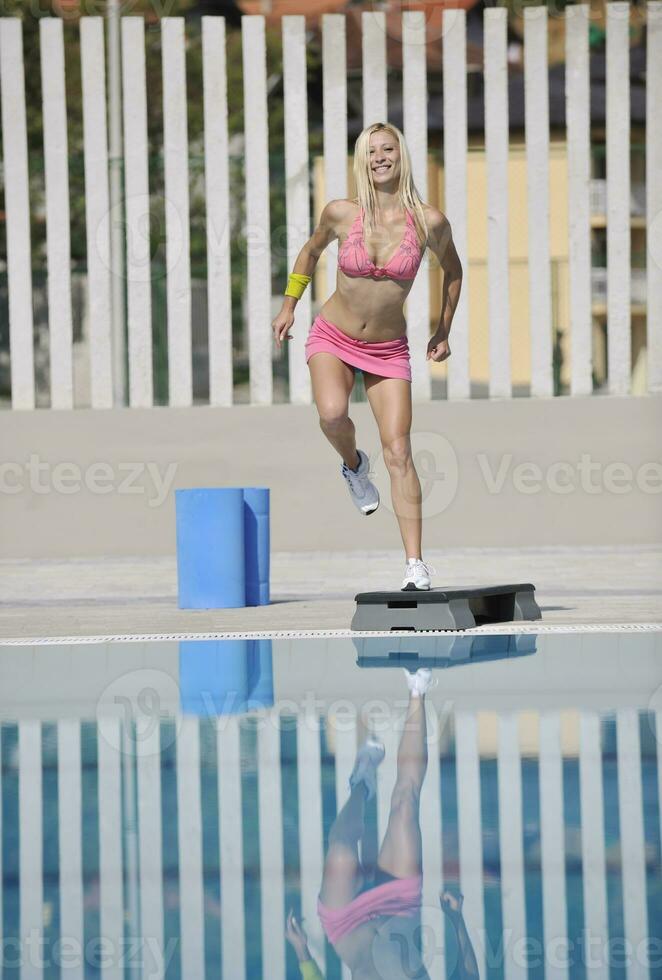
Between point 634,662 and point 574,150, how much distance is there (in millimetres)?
6267

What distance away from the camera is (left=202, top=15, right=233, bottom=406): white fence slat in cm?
1096

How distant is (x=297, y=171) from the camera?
1100 centimetres

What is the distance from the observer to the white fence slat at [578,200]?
10914mm

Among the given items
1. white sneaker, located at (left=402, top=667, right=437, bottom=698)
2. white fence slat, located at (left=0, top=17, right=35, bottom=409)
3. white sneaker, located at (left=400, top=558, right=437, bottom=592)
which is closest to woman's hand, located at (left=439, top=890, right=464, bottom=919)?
white sneaker, located at (left=402, top=667, right=437, bottom=698)

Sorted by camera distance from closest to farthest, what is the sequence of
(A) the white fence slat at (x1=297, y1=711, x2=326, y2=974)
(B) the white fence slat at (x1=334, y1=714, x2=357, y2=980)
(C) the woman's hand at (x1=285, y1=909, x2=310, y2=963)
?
1. (C) the woman's hand at (x1=285, y1=909, x2=310, y2=963)
2. (A) the white fence slat at (x1=297, y1=711, x2=326, y2=974)
3. (B) the white fence slat at (x1=334, y1=714, x2=357, y2=980)

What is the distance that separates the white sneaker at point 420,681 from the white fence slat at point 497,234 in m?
5.85

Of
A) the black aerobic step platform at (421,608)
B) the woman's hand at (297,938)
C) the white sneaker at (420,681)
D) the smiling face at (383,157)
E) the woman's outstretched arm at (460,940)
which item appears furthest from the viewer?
the smiling face at (383,157)

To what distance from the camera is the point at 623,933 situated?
8.07 ft

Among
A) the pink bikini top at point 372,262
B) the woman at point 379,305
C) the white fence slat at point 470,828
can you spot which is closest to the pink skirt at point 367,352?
the woman at point 379,305

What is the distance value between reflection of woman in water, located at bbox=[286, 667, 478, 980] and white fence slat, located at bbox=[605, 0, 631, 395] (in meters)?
7.92

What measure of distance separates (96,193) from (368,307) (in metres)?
4.63

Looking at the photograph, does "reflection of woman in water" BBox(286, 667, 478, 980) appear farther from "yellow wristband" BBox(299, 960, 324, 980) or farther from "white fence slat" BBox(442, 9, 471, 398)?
"white fence slat" BBox(442, 9, 471, 398)

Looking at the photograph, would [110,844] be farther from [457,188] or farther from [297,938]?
[457,188]

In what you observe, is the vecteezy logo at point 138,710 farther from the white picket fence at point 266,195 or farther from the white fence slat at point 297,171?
the white picket fence at point 266,195
